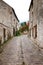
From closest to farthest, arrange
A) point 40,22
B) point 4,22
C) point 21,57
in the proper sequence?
point 21,57 < point 40,22 < point 4,22

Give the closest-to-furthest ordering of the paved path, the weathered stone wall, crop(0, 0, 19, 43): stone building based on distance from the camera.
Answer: the paved path
the weathered stone wall
crop(0, 0, 19, 43): stone building

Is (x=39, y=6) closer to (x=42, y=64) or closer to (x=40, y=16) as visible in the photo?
(x=40, y=16)

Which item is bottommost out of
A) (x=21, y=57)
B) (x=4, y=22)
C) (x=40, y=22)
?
(x=21, y=57)

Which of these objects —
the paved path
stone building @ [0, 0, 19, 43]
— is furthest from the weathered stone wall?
stone building @ [0, 0, 19, 43]

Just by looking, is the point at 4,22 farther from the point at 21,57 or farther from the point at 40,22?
the point at 21,57

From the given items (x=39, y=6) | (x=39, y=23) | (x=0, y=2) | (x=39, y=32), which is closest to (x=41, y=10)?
(x=39, y=6)

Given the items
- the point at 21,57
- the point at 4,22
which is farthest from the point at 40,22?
the point at 4,22

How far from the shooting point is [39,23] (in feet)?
44.4

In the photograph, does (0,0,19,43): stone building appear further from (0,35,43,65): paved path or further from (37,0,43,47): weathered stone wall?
(0,35,43,65): paved path

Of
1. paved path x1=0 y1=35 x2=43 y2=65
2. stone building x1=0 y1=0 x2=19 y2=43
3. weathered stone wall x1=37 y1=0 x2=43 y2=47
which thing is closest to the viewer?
paved path x1=0 y1=35 x2=43 y2=65

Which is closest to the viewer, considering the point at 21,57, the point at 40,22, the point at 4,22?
the point at 21,57

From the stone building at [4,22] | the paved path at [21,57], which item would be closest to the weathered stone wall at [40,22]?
the paved path at [21,57]

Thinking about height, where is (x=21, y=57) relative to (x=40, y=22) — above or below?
below

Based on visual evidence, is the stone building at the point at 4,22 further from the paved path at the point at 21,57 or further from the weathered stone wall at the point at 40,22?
the paved path at the point at 21,57
